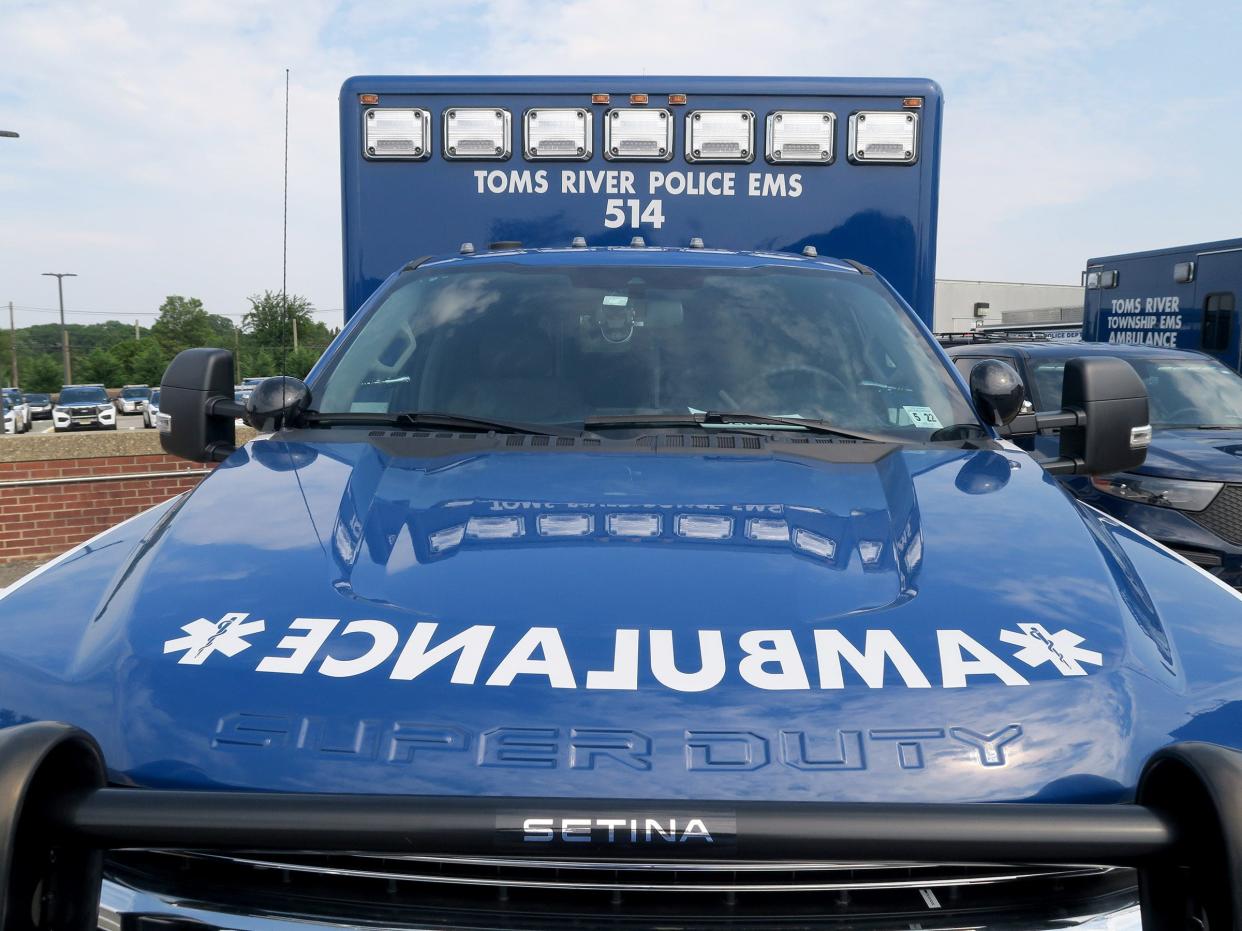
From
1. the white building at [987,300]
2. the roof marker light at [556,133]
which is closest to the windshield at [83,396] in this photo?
the white building at [987,300]

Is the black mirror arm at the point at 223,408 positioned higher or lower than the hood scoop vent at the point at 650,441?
higher

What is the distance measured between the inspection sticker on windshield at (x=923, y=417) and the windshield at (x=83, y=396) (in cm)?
4495

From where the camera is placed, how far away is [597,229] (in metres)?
6.00

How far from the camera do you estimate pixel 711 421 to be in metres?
3.09

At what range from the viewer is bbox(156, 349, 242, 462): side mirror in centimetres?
326

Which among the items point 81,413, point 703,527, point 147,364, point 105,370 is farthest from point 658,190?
point 105,370

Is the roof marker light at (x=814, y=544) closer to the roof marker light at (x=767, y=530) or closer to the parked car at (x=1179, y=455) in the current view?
the roof marker light at (x=767, y=530)

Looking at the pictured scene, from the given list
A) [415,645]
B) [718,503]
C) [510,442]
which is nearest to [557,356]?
[510,442]

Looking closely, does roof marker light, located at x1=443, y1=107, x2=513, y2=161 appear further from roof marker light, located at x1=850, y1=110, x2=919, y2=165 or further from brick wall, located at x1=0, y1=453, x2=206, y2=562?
brick wall, located at x1=0, y1=453, x2=206, y2=562

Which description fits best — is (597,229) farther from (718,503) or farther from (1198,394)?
(1198,394)

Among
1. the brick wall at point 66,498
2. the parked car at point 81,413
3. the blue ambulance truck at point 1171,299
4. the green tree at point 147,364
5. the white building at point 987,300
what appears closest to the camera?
the brick wall at point 66,498

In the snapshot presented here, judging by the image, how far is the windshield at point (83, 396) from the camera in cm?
4362

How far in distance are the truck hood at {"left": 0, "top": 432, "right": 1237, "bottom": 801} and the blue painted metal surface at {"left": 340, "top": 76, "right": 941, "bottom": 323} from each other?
3.60 metres

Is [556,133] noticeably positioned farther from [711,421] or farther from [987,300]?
[987,300]
